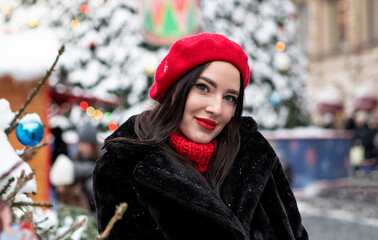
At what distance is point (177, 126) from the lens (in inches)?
61.3

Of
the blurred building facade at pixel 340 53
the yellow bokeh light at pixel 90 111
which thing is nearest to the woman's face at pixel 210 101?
the yellow bokeh light at pixel 90 111

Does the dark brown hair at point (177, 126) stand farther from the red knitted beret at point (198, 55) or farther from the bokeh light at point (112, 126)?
the bokeh light at point (112, 126)

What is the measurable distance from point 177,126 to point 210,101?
0.52ft

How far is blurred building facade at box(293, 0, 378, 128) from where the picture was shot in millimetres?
21266

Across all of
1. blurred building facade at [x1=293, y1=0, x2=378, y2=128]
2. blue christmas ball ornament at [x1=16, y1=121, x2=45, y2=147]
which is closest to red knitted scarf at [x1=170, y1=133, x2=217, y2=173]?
blue christmas ball ornament at [x1=16, y1=121, x2=45, y2=147]

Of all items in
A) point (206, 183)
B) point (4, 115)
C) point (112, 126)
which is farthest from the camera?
point (112, 126)

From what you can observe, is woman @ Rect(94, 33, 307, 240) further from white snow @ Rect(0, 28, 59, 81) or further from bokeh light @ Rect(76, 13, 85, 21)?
bokeh light @ Rect(76, 13, 85, 21)

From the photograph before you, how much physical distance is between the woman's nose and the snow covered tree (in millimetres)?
4609

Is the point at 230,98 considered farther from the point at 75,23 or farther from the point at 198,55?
the point at 75,23

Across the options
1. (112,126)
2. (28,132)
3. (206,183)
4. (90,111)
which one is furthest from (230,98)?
(90,111)

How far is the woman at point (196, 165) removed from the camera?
1.36 metres

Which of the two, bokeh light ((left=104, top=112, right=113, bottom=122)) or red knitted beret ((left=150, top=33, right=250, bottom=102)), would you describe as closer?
red knitted beret ((left=150, top=33, right=250, bottom=102))

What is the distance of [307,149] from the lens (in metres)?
8.85

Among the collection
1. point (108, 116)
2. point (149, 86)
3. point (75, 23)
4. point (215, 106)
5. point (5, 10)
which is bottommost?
point (108, 116)
